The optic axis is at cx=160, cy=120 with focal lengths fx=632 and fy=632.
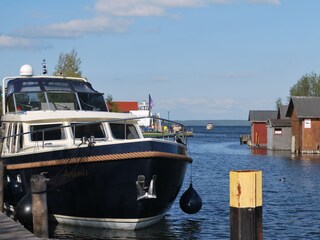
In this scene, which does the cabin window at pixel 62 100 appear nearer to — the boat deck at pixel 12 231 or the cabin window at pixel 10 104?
the cabin window at pixel 10 104

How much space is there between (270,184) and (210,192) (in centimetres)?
469

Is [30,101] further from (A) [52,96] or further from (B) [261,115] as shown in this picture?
(B) [261,115]

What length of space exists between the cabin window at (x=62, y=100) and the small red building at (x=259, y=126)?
192ft

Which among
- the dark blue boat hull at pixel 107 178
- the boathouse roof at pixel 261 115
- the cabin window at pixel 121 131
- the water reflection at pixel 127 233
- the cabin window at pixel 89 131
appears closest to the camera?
the dark blue boat hull at pixel 107 178

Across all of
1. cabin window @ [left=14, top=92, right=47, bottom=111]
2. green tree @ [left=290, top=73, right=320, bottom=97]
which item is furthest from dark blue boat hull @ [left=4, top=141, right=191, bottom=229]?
green tree @ [left=290, top=73, right=320, bottom=97]

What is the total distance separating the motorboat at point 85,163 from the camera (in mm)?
15430

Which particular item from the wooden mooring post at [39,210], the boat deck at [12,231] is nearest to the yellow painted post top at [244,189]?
the boat deck at [12,231]

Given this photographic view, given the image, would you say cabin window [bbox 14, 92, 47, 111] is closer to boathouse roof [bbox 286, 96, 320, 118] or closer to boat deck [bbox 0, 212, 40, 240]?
boat deck [bbox 0, 212, 40, 240]

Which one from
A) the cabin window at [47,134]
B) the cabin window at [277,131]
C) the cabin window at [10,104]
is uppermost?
the cabin window at [10,104]

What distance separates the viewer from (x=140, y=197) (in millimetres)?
15477

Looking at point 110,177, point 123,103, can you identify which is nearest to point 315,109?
point 110,177

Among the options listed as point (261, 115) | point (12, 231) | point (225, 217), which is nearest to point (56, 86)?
point (225, 217)

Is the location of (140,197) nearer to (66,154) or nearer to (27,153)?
(66,154)

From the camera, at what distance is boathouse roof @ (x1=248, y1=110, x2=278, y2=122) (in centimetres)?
7727
